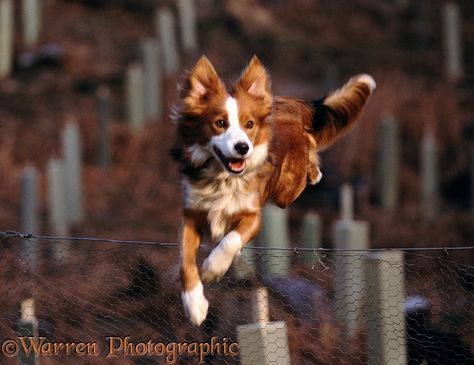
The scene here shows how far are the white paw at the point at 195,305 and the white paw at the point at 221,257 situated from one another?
86mm

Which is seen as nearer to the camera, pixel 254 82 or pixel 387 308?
pixel 254 82

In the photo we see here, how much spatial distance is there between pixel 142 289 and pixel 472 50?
12.5 meters

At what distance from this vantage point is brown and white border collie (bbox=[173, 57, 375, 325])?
5512 millimetres

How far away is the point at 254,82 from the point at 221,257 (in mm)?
902

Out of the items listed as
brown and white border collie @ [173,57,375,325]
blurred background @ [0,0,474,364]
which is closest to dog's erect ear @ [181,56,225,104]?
brown and white border collie @ [173,57,375,325]

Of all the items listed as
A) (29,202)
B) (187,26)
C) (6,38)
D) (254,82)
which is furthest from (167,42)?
(254,82)

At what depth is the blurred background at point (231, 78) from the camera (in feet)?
47.0

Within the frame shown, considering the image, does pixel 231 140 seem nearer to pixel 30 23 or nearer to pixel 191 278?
pixel 191 278

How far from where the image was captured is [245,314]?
269 inches

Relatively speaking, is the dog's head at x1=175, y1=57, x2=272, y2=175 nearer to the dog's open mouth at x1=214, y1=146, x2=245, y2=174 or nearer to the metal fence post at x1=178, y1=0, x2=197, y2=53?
the dog's open mouth at x1=214, y1=146, x2=245, y2=174

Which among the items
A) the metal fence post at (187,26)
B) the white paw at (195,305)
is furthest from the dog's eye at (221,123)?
the metal fence post at (187,26)

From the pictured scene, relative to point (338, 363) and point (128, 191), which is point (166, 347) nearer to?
point (338, 363)

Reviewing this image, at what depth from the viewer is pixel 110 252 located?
22.9ft

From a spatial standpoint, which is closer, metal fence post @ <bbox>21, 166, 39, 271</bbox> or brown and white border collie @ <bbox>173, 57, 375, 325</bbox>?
brown and white border collie @ <bbox>173, 57, 375, 325</bbox>
